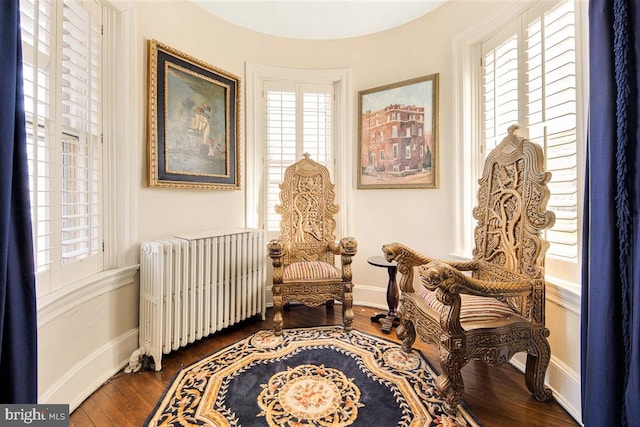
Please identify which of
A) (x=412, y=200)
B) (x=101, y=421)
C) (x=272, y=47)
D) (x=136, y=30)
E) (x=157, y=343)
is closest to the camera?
(x=101, y=421)

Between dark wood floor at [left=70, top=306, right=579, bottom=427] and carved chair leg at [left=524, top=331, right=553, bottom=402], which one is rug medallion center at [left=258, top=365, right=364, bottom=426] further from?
carved chair leg at [left=524, top=331, right=553, bottom=402]

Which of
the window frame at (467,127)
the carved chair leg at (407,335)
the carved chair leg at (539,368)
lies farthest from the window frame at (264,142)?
the carved chair leg at (539,368)

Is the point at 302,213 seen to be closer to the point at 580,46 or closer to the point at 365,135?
the point at 365,135

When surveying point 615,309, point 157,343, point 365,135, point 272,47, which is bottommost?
point 157,343

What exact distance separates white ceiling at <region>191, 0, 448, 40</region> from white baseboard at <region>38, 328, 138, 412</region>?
9.42ft

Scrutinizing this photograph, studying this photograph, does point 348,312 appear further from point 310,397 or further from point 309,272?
point 310,397

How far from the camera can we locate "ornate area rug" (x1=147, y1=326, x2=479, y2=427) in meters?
1.49

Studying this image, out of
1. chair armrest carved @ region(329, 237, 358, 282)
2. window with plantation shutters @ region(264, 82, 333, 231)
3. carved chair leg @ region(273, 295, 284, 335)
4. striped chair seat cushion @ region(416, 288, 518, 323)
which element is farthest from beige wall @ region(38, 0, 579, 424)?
carved chair leg @ region(273, 295, 284, 335)

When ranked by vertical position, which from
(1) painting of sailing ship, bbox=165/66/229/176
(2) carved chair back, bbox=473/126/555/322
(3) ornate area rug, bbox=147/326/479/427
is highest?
(1) painting of sailing ship, bbox=165/66/229/176

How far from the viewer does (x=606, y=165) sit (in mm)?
1142

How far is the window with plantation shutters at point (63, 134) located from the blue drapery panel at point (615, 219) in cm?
254

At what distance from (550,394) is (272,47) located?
3.70 metres

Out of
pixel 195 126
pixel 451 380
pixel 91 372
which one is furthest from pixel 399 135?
pixel 91 372

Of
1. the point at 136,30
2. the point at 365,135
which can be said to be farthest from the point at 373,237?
the point at 136,30
